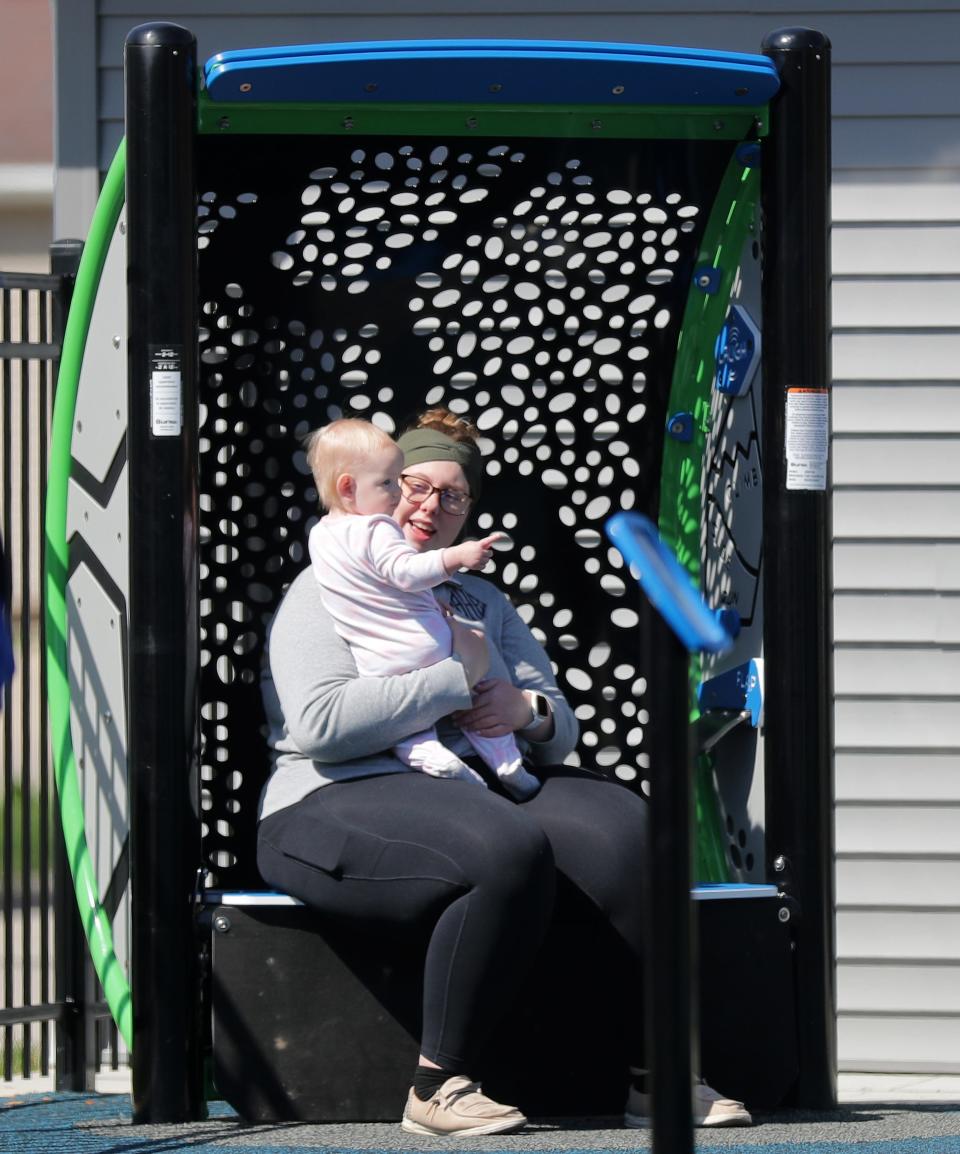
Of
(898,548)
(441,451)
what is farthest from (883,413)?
(441,451)

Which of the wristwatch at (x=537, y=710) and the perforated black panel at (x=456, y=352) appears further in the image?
the perforated black panel at (x=456, y=352)

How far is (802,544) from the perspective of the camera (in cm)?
326

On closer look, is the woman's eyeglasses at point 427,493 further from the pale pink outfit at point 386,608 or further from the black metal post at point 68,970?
the black metal post at point 68,970

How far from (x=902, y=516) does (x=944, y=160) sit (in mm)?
994

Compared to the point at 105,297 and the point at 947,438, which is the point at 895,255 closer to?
the point at 947,438

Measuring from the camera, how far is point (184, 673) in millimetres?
3115

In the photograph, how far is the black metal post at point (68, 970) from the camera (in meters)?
4.00

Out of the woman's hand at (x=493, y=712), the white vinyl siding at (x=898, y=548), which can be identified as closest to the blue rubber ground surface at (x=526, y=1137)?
the woman's hand at (x=493, y=712)

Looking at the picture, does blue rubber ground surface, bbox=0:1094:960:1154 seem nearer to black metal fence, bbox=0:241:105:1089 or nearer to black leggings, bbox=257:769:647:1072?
black leggings, bbox=257:769:647:1072

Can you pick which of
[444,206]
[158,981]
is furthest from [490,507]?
[158,981]

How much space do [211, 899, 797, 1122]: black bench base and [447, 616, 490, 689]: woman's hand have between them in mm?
494

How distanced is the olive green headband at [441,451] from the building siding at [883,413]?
1.59 m

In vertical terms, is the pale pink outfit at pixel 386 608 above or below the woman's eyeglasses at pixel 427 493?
below

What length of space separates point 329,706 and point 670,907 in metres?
1.33
